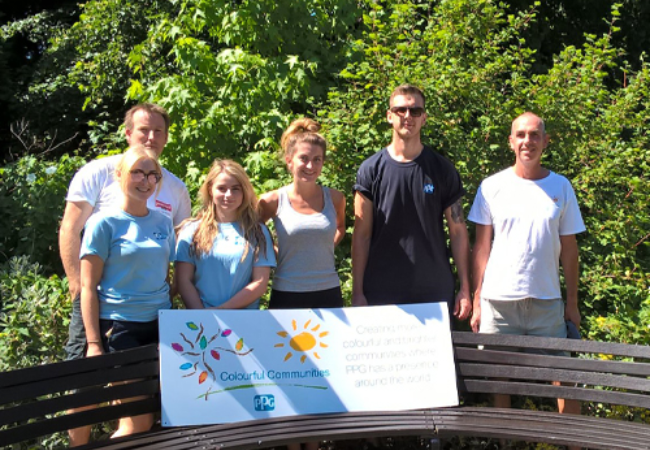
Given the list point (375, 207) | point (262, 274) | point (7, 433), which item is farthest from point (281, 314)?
point (7, 433)

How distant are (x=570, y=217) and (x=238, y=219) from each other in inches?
76.0

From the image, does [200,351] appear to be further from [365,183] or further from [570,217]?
[570,217]

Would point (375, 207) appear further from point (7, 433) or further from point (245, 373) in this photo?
point (7, 433)

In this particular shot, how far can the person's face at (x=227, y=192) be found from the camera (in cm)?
404

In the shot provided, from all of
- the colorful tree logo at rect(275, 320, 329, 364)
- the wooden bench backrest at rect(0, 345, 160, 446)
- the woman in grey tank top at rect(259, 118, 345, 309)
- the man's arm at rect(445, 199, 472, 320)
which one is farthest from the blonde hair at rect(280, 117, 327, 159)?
the wooden bench backrest at rect(0, 345, 160, 446)

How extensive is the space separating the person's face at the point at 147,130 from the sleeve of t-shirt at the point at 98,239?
73 centimetres

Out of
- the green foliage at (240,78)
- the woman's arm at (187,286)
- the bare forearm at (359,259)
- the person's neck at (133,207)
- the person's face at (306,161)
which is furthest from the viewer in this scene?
the green foliage at (240,78)

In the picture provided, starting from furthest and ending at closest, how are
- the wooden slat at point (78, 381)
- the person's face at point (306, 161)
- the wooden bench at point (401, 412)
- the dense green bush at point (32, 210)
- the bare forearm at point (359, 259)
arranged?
the dense green bush at point (32, 210), the bare forearm at point (359, 259), the person's face at point (306, 161), the wooden bench at point (401, 412), the wooden slat at point (78, 381)

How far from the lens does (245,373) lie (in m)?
3.95

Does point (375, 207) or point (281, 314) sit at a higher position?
point (375, 207)

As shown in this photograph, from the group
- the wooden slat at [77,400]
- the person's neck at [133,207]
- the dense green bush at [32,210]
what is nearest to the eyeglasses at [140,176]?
the person's neck at [133,207]

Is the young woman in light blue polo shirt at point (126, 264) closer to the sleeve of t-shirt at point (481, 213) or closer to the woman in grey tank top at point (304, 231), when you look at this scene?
the woman in grey tank top at point (304, 231)

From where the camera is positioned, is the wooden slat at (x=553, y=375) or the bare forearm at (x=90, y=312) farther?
the wooden slat at (x=553, y=375)

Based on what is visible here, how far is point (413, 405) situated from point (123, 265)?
5.87ft
